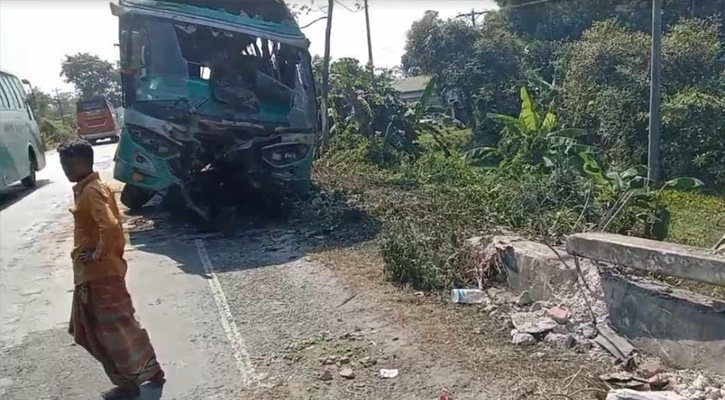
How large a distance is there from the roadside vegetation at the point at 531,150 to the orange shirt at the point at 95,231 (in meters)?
2.74

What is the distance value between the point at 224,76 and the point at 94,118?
2546cm

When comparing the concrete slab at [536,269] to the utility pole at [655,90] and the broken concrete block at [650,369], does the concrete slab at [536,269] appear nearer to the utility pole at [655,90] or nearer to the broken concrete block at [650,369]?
the broken concrete block at [650,369]

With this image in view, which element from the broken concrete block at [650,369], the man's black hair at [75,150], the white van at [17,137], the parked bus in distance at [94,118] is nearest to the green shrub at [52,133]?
the parked bus in distance at [94,118]

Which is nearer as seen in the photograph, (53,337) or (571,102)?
(53,337)

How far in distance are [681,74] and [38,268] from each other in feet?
46.9

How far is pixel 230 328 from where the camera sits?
214 inches

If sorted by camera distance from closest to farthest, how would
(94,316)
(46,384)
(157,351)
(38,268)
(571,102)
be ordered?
(94,316)
(46,384)
(157,351)
(38,268)
(571,102)

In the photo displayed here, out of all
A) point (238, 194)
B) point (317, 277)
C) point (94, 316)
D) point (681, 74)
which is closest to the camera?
point (94, 316)

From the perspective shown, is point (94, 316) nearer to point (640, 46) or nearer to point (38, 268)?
point (38, 268)

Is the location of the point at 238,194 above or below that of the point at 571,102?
below

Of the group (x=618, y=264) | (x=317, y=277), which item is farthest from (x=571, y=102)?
(x=618, y=264)

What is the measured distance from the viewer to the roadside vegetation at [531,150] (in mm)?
6551

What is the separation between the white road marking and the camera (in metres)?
4.60

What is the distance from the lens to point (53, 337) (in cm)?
549
